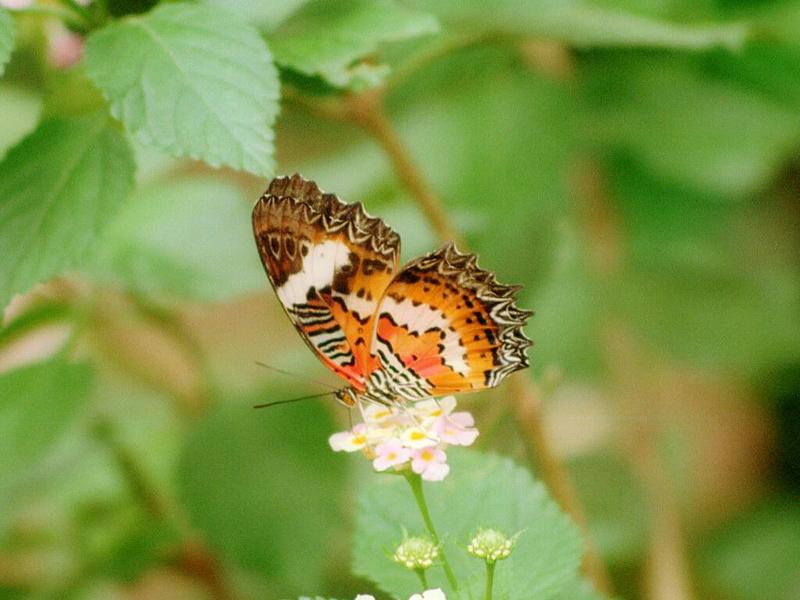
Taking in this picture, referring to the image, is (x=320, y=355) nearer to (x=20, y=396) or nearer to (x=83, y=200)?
(x=83, y=200)

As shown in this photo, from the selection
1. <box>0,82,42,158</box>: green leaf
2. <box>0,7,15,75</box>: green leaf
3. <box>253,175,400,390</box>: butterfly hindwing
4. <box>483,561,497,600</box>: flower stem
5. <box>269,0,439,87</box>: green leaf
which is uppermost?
<box>0,7,15,75</box>: green leaf

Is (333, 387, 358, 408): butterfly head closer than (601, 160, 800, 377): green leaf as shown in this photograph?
Yes

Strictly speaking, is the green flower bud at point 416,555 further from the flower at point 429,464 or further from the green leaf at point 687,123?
the green leaf at point 687,123

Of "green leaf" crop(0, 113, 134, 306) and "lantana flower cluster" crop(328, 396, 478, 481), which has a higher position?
"green leaf" crop(0, 113, 134, 306)

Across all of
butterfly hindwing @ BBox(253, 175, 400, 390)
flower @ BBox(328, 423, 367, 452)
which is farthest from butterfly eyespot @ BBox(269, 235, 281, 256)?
flower @ BBox(328, 423, 367, 452)

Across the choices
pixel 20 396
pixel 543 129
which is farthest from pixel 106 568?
pixel 543 129

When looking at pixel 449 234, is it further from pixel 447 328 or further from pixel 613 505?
pixel 613 505

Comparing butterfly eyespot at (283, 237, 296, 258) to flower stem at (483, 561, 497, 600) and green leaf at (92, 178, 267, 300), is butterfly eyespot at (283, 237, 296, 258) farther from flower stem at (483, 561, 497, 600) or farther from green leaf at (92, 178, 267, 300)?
green leaf at (92, 178, 267, 300)
